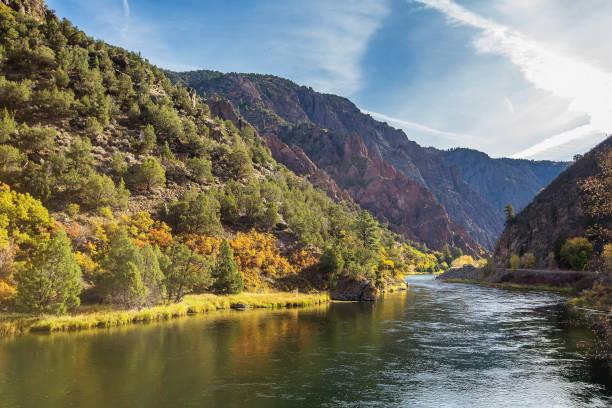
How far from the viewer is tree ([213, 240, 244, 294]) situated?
2324 inches

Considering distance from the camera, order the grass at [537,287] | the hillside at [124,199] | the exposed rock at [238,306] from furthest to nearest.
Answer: the grass at [537,287] < the exposed rock at [238,306] < the hillside at [124,199]

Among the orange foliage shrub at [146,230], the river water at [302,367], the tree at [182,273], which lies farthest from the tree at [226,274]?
the river water at [302,367]

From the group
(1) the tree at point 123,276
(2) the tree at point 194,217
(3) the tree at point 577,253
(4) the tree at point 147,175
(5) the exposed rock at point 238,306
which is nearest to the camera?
(1) the tree at point 123,276

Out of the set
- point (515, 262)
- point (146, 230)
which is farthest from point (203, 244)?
point (515, 262)

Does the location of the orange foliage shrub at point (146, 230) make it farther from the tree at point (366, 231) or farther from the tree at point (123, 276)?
the tree at point (366, 231)

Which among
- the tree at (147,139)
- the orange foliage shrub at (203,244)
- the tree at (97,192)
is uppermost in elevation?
the tree at (147,139)

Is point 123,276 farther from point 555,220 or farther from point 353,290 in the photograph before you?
point 555,220

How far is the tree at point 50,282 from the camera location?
36.0 metres

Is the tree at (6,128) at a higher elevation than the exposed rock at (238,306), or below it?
higher

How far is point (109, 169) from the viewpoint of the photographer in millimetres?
71688

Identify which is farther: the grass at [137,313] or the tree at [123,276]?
the tree at [123,276]

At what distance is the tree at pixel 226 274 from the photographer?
59.0 m

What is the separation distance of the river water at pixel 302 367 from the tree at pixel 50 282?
4.17 m

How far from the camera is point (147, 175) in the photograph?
2832 inches
